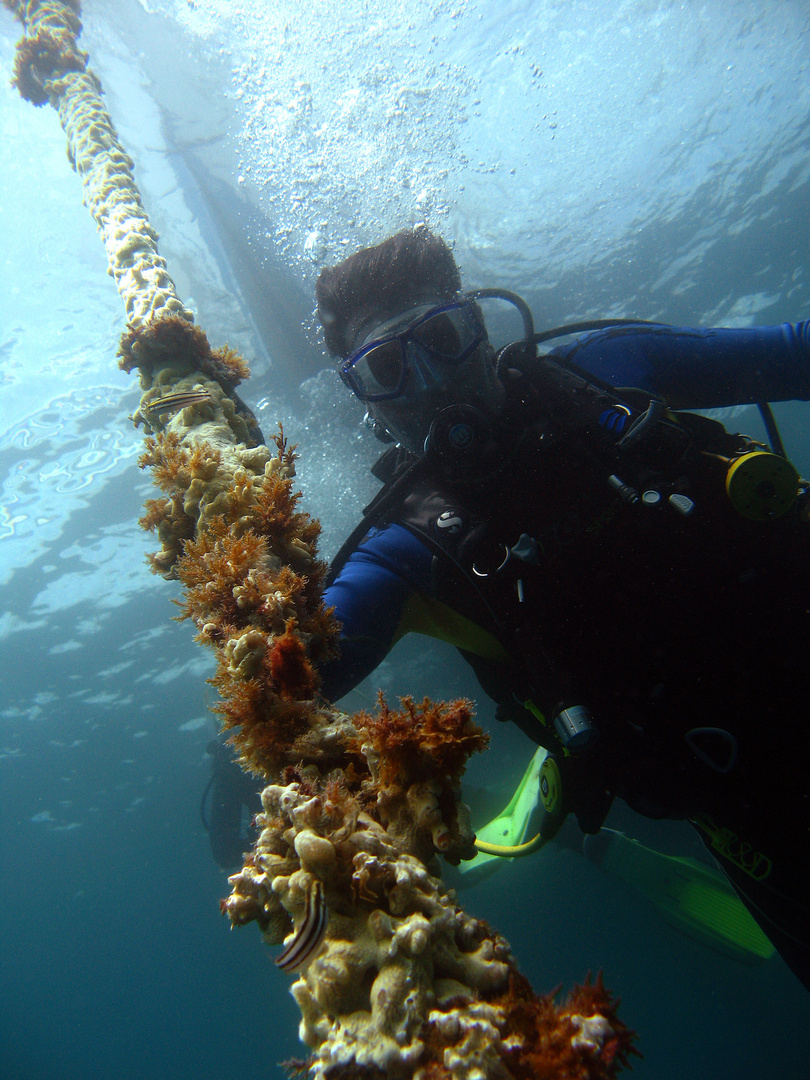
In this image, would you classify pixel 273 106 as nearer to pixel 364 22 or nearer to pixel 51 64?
pixel 364 22

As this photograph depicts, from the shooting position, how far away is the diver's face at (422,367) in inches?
128

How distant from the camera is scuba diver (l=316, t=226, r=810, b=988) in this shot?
2.31m

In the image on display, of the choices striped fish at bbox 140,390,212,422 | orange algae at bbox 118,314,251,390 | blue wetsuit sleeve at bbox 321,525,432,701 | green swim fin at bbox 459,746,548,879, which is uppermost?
orange algae at bbox 118,314,251,390

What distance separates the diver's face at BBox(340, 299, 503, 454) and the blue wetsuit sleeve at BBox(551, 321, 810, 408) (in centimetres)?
78

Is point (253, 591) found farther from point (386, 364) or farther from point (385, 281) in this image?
point (385, 281)

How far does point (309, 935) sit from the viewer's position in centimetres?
99

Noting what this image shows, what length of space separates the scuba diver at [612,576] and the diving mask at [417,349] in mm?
16

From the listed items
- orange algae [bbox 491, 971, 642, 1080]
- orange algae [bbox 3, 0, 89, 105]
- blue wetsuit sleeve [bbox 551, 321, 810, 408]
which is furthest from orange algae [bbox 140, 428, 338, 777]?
orange algae [bbox 3, 0, 89, 105]

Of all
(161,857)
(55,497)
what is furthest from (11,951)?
(55,497)

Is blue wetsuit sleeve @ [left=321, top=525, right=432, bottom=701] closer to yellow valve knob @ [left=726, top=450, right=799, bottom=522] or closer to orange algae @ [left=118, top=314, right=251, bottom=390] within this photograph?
orange algae @ [left=118, top=314, right=251, bottom=390]

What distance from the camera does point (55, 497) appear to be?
560 inches

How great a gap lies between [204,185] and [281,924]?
47.0 ft

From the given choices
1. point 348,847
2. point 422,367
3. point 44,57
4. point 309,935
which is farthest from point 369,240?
point 309,935

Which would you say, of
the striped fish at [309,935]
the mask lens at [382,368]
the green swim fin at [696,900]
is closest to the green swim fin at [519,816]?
the green swim fin at [696,900]
